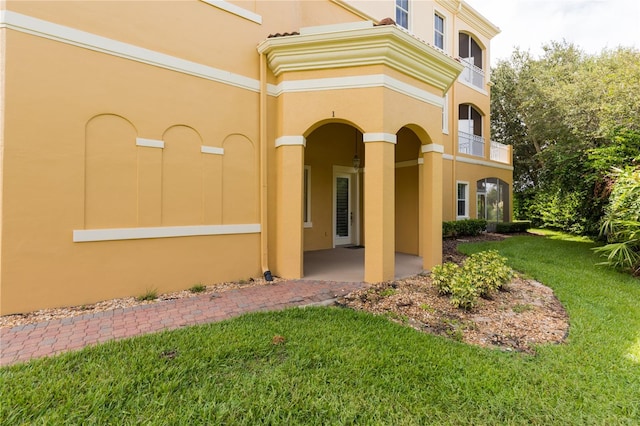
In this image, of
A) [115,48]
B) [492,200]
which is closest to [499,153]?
[492,200]

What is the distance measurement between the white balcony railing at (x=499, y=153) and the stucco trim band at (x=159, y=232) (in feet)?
49.8

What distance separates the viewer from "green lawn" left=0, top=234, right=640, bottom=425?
2410mm

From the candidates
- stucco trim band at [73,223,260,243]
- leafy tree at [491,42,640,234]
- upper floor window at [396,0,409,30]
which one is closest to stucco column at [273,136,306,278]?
stucco trim band at [73,223,260,243]

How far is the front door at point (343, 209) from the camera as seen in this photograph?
1045 centimetres

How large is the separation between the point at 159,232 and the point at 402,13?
11.4 meters

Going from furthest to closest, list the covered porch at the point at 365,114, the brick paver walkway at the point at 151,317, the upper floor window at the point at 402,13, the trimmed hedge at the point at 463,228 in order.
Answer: the trimmed hedge at the point at 463,228 < the upper floor window at the point at 402,13 < the covered porch at the point at 365,114 < the brick paver walkway at the point at 151,317

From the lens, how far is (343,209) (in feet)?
35.2

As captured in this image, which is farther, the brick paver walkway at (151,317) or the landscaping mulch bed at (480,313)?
the landscaping mulch bed at (480,313)

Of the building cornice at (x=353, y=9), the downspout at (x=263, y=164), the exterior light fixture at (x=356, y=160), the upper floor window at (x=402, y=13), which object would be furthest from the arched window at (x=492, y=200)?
the downspout at (x=263, y=164)

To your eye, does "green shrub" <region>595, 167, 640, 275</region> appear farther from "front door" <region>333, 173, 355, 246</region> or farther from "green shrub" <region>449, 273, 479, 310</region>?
"front door" <region>333, 173, 355, 246</region>

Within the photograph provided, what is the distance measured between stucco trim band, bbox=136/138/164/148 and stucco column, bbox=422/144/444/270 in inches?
225

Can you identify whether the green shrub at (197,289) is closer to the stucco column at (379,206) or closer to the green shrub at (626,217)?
the stucco column at (379,206)

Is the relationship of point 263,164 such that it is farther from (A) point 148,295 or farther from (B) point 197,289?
(A) point 148,295

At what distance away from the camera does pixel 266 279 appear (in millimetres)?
6176
